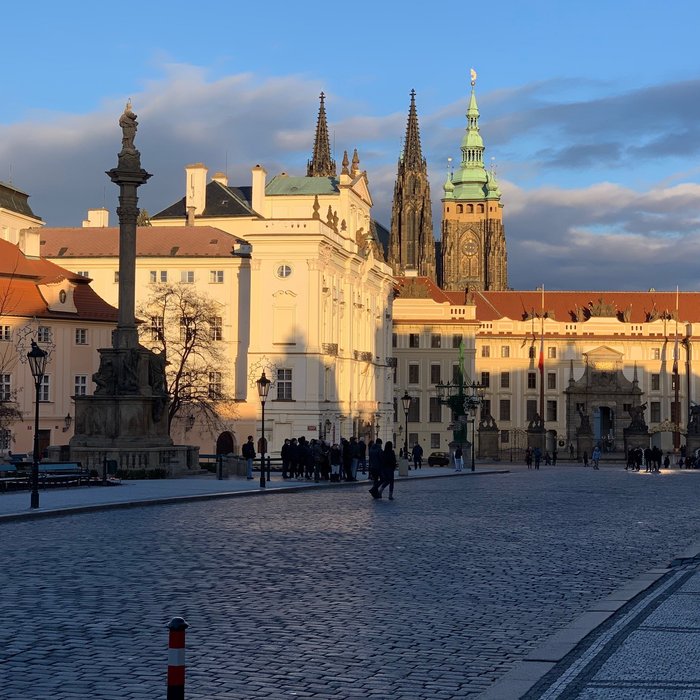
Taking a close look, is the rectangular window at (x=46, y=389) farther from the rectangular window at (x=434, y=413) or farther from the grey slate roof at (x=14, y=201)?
the rectangular window at (x=434, y=413)

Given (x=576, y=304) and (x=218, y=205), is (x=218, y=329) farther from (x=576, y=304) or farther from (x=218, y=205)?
(x=576, y=304)

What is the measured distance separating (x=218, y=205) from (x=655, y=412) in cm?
4782

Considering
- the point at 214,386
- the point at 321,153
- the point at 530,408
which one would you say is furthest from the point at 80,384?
the point at 321,153

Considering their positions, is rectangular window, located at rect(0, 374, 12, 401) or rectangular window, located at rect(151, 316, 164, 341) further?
rectangular window, located at rect(151, 316, 164, 341)

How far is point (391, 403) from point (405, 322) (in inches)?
534

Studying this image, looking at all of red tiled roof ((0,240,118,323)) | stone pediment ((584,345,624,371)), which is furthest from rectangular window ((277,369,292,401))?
stone pediment ((584,345,624,371))

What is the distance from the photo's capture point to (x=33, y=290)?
6900 cm

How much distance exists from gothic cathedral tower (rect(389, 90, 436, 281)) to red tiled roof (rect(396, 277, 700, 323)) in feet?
148

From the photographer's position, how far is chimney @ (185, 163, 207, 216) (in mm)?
93750

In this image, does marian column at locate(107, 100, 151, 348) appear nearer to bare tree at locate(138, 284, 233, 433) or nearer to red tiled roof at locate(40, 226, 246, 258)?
bare tree at locate(138, 284, 233, 433)

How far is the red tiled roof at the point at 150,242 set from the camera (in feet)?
273

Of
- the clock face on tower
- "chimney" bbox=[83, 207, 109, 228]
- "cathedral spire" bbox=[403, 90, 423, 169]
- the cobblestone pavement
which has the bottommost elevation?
the cobblestone pavement

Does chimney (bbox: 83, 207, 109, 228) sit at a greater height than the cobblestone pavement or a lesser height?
greater

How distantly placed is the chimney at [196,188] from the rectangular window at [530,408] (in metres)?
39.6
